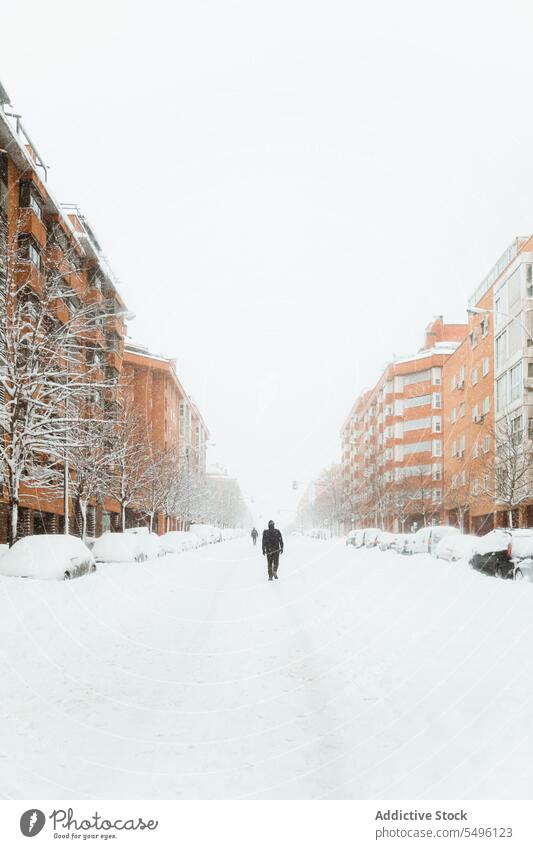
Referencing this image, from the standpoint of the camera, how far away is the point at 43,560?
58.2 feet

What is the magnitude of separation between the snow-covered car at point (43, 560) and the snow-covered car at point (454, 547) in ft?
44.8

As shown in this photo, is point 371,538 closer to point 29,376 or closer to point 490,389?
point 490,389

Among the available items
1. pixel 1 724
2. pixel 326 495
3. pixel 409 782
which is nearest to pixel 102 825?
pixel 409 782

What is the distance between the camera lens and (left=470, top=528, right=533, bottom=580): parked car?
63.7ft

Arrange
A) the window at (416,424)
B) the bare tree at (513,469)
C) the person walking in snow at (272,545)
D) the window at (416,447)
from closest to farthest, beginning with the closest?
the person walking in snow at (272,545), the bare tree at (513,469), the window at (416,447), the window at (416,424)

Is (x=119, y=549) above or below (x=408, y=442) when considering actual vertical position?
below

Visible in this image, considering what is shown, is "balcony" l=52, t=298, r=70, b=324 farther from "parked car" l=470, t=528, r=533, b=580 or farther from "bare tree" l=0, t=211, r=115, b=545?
"parked car" l=470, t=528, r=533, b=580

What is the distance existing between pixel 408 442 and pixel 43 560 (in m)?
65.9

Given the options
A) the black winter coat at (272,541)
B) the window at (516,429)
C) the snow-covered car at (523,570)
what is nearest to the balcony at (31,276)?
the black winter coat at (272,541)

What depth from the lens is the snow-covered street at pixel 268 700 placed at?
13.5ft

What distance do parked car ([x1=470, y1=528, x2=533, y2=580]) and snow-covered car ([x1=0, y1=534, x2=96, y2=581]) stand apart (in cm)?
1099

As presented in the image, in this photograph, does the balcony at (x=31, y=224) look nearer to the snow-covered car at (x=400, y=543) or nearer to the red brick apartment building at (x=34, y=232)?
the red brick apartment building at (x=34, y=232)

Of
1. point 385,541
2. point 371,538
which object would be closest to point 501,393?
point 385,541

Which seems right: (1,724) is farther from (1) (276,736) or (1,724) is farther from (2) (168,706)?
(1) (276,736)
